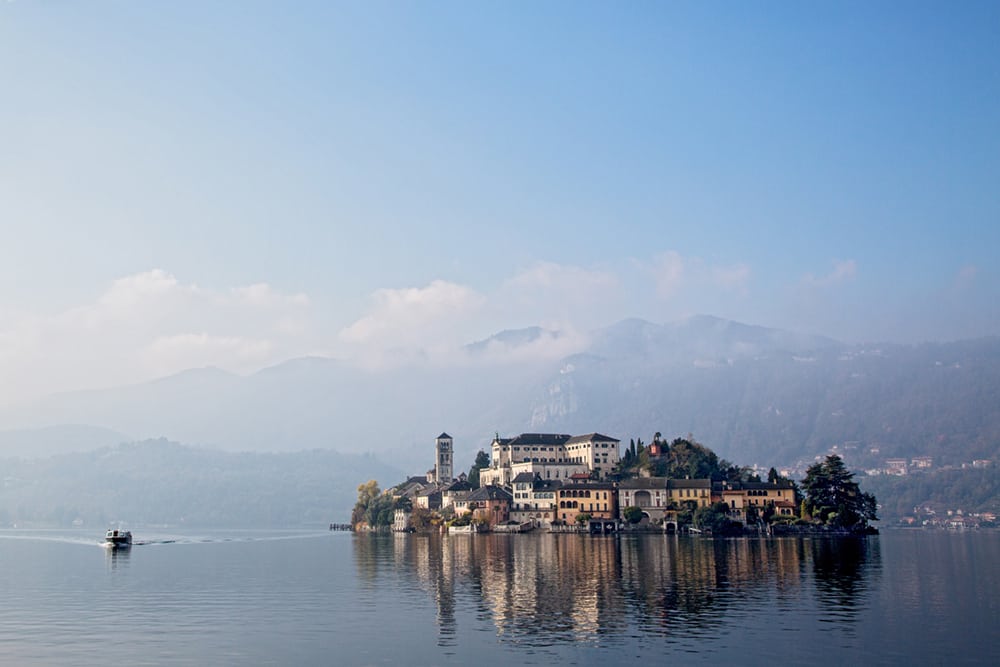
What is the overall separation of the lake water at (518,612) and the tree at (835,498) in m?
66.1

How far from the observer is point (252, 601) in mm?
65500

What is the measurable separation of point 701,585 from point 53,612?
41468 millimetres

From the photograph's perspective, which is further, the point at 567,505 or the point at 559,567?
the point at 567,505

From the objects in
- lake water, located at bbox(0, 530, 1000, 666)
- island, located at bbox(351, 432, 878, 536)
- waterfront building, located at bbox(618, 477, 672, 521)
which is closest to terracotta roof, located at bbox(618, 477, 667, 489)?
waterfront building, located at bbox(618, 477, 672, 521)

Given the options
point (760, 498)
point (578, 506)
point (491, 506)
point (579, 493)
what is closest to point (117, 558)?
point (491, 506)

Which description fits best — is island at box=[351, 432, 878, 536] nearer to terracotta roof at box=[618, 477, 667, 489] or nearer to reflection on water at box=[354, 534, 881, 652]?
terracotta roof at box=[618, 477, 667, 489]

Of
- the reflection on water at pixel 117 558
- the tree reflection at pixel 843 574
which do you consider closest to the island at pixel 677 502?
the tree reflection at pixel 843 574

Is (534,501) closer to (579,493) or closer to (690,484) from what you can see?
(579,493)

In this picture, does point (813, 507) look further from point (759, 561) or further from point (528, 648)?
point (528, 648)

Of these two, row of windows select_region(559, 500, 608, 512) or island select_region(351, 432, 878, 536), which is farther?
row of windows select_region(559, 500, 608, 512)

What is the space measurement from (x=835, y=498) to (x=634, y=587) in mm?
113026

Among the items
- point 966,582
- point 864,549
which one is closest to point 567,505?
point 864,549

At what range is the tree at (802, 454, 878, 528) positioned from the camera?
165 metres

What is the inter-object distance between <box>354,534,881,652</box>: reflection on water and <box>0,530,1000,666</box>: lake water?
233mm
